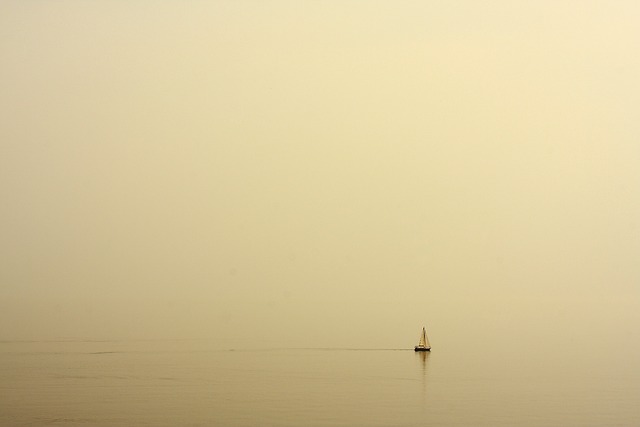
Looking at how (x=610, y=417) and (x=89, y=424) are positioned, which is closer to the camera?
(x=89, y=424)

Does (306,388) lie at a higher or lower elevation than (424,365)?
lower

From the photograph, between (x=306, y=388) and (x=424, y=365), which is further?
(x=424, y=365)

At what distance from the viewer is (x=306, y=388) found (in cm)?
9506

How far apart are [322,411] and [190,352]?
6420 cm

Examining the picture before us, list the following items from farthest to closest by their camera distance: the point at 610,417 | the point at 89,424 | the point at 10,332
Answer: the point at 10,332
the point at 610,417
the point at 89,424

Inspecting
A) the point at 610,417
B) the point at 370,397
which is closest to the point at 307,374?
the point at 370,397

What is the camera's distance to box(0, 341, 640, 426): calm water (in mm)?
75125

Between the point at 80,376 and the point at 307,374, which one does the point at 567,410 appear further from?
the point at 80,376

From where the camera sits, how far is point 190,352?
14000 centimetres

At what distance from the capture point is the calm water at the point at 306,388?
7512cm

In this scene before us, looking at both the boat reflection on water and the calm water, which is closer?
the calm water

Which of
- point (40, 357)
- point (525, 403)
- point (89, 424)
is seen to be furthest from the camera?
point (40, 357)

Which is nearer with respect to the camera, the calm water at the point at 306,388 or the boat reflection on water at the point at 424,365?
the calm water at the point at 306,388

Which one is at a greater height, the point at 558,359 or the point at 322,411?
the point at 558,359
